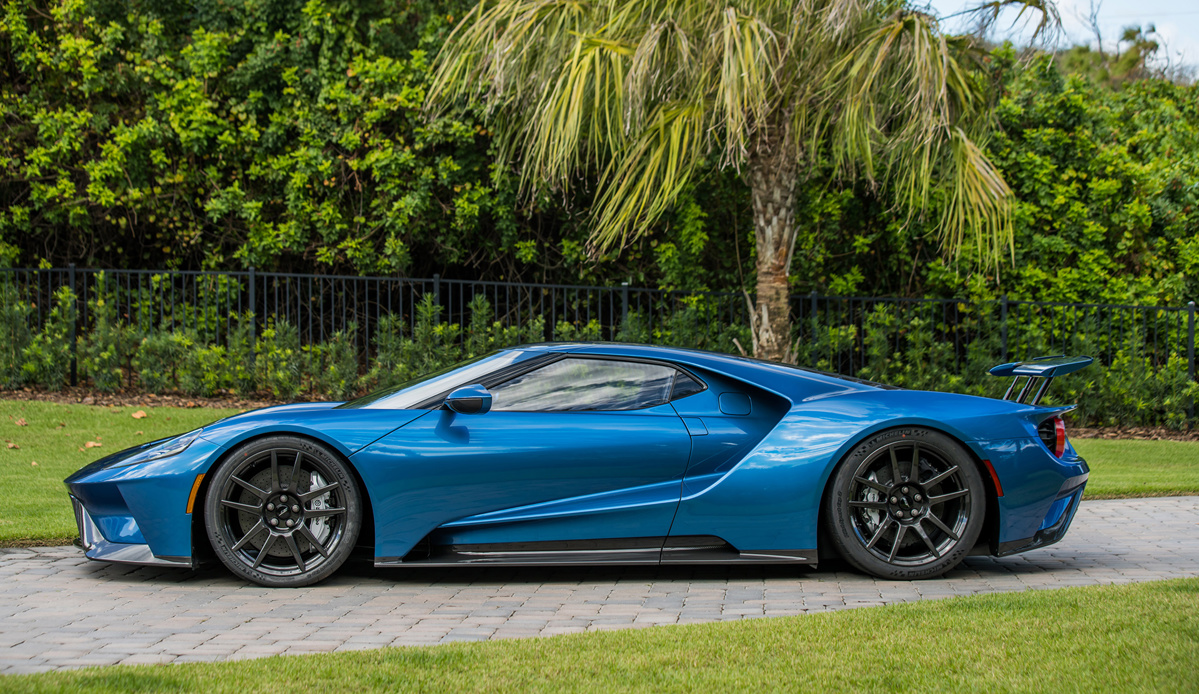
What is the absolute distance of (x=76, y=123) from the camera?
1178cm

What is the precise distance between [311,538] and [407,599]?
0.57 metres

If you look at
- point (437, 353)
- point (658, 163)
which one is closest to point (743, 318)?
point (437, 353)

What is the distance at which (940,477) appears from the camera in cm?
450

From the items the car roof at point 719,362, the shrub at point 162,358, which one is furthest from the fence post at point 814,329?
the shrub at point 162,358

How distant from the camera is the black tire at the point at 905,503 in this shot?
14.7ft

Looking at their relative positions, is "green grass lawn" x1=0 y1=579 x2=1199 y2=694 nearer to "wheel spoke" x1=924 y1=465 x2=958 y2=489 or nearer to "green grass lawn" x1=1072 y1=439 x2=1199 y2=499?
"wheel spoke" x1=924 y1=465 x2=958 y2=489

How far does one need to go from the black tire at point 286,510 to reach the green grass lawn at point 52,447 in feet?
5.42

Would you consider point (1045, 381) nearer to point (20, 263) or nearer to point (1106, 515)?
point (1106, 515)

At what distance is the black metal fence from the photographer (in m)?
11.5

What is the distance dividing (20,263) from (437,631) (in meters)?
12.6

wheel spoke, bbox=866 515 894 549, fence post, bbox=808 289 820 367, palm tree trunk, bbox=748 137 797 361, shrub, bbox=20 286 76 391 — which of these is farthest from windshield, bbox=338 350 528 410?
shrub, bbox=20 286 76 391

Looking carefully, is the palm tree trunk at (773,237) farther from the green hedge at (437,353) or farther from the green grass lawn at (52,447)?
the green grass lawn at (52,447)

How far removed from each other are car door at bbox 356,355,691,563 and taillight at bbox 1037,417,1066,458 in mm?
1807

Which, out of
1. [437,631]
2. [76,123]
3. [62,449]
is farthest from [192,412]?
[437,631]
